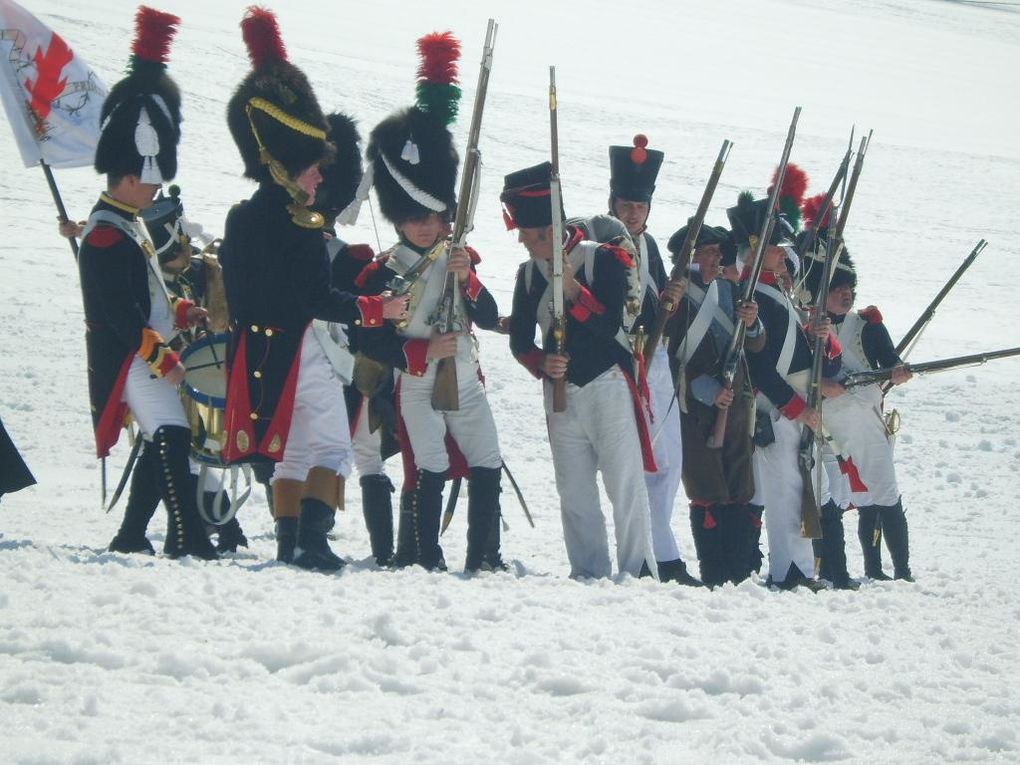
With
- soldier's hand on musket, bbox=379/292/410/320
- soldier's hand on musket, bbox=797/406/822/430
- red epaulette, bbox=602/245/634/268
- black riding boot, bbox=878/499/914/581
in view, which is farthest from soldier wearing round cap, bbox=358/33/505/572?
black riding boot, bbox=878/499/914/581

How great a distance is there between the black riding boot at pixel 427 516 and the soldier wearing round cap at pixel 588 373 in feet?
1.81

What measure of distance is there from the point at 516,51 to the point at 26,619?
32.6 meters

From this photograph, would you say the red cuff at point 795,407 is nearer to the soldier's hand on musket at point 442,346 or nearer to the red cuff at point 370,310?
the soldier's hand on musket at point 442,346

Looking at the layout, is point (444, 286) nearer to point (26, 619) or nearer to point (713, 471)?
point (713, 471)

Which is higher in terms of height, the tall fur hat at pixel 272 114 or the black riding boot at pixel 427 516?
the tall fur hat at pixel 272 114

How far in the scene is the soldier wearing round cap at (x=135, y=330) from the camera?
205 inches

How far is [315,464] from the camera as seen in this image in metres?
5.34

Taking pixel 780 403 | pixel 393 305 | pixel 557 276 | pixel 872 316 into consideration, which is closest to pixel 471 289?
pixel 557 276

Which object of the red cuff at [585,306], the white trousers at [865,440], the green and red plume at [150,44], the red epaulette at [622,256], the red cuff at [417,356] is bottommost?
the white trousers at [865,440]

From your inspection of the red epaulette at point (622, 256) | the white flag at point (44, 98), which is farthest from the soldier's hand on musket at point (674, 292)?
the white flag at point (44, 98)

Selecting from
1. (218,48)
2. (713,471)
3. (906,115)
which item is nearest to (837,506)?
(713,471)

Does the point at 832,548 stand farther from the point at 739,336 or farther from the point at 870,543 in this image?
the point at 739,336

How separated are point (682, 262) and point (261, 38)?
6.91 feet

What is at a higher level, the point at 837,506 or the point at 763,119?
the point at 763,119
